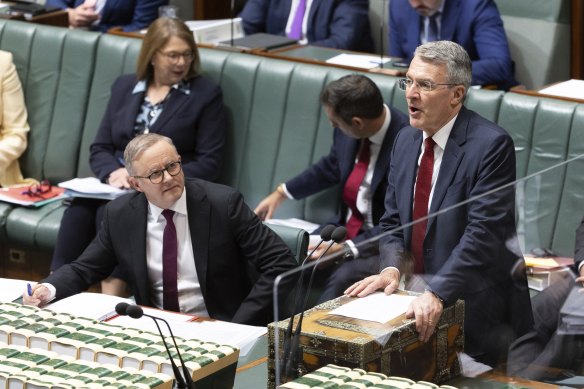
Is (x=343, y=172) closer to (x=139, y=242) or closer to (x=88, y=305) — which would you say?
(x=139, y=242)

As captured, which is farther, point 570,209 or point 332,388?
point 570,209

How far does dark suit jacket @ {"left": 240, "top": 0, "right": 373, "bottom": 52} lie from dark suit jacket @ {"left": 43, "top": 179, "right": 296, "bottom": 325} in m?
2.08

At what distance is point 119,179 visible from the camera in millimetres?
4711

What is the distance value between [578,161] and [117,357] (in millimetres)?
1070

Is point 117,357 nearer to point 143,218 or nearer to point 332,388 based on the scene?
point 332,388

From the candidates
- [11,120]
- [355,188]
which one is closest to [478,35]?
[355,188]

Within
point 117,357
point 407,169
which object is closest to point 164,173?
point 407,169

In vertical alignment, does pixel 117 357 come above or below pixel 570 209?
below

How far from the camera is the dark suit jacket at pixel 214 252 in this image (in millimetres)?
3443

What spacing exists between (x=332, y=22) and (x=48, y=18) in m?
1.33

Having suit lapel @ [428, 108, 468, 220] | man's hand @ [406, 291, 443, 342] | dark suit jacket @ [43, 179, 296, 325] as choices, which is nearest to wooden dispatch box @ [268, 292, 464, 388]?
man's hand @ [406, 291, 443, 342]

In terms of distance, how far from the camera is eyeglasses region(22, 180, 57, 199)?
16.5 feet

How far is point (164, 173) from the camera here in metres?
Result: 3.40

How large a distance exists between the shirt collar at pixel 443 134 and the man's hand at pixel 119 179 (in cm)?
185
